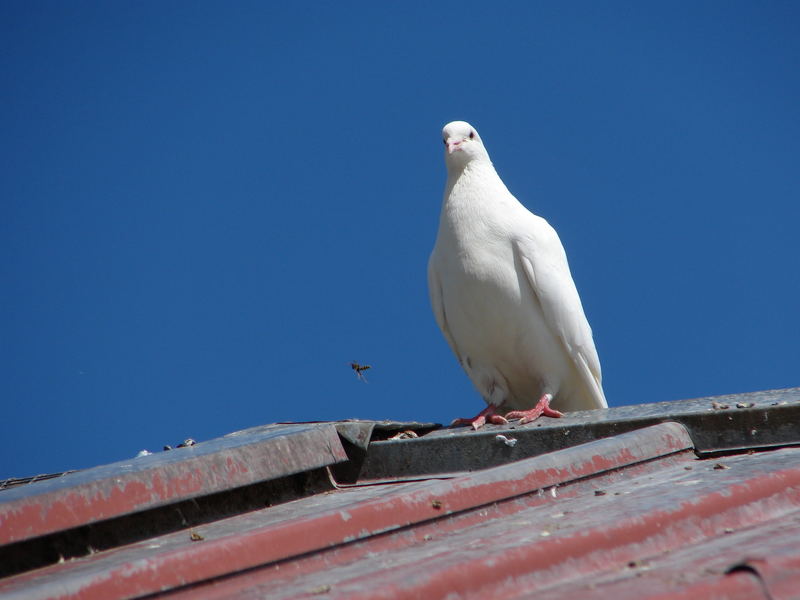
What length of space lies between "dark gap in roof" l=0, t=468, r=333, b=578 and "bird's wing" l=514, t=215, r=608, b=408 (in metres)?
2.66

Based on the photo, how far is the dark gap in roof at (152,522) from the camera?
2.91m

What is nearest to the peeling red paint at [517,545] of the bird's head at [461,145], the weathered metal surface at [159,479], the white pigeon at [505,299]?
the weathered metal surface at [159,479]

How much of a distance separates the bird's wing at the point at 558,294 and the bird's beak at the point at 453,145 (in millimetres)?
744

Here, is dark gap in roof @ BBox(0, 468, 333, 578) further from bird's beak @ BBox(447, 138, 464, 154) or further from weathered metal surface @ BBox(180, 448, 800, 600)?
bird's beak @ BBox(447, 138, 464, 154)

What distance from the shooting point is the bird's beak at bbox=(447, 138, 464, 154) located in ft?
22.3

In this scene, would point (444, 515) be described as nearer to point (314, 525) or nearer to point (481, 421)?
point (314, 525)

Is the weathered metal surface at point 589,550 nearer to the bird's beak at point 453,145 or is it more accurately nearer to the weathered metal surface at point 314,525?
the weathered metal surface at point 314,525

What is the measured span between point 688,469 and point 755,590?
1484 mm

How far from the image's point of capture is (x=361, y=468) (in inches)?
164

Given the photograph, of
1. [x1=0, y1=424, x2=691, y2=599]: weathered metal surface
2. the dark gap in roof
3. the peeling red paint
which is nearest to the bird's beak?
the dark gap in roof

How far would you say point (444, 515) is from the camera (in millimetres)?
2721

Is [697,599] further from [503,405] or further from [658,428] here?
[503,405]

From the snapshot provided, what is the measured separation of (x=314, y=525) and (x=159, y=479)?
937 millimetres

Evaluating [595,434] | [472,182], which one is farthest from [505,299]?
[595,434]
